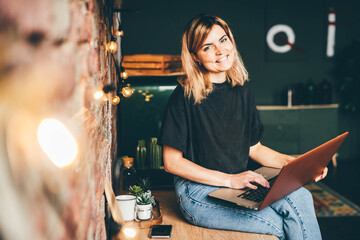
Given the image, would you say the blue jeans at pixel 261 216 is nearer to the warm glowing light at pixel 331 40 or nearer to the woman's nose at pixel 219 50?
the woman's nose at pixel 219 50

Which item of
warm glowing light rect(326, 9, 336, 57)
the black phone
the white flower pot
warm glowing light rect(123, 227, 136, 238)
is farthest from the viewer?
warm glowing light rect(326, 9, 336, 57)

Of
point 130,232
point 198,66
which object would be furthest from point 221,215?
point 198,66

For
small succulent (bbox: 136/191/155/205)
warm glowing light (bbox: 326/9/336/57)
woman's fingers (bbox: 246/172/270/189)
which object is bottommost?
small succulent (bbox: 136/191/155/205)

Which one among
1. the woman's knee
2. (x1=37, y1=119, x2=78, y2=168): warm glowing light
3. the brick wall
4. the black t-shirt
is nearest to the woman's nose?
the black t-shirt

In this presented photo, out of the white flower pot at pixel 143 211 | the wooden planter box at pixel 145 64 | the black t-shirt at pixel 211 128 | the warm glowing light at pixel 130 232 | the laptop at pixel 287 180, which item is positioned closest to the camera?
the warm glowing light at pixel 130 232

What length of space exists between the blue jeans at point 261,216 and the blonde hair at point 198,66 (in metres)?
0.54

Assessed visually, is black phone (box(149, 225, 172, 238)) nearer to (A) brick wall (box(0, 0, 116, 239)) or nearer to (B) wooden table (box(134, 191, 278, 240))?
(B) wooden table (box(134, 191, 278, 240))

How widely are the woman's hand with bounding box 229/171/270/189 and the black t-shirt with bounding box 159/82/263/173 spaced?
0.16 meters

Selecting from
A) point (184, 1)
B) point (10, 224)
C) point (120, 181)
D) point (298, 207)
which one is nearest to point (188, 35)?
point (120, 181)

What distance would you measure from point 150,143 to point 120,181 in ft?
3.15

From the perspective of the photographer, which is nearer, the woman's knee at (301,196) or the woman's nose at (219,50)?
the woman's knee at (301,196)

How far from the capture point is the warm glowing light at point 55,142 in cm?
49

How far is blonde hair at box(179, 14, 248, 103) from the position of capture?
1.84 m

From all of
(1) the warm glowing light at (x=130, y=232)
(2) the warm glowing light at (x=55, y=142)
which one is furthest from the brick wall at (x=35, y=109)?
(1) the warm glowing light at (x=130, y=232)
